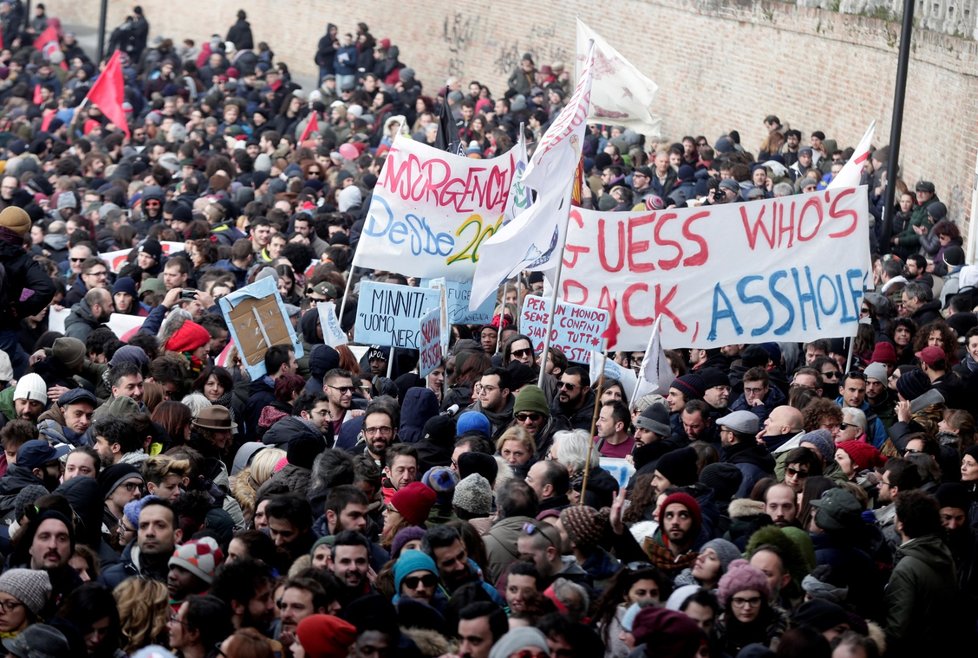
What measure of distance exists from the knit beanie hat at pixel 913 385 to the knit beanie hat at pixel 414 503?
12.9 feet

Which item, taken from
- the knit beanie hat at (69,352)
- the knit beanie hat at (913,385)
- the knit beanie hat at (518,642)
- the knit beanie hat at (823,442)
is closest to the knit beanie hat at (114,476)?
the knit beanie hat at (69,352)

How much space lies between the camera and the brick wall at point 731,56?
19.7 meters

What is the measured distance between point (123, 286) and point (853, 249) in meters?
5.43

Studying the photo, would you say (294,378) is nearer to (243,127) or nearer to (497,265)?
(497,265)

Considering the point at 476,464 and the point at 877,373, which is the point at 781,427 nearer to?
the point at 877,373

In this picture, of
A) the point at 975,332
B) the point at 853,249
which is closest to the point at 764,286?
the point at 853,249

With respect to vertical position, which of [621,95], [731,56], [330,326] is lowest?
[330,326]

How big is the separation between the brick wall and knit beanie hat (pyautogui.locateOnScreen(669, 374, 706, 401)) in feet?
29.3

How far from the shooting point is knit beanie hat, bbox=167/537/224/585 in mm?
7004

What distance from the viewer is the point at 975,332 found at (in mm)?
11609

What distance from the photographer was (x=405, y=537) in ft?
24.0

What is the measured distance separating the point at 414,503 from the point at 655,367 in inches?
122

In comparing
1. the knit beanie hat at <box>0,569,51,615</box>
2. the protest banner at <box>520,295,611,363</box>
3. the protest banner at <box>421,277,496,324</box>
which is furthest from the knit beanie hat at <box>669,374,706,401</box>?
the knit beanie hat at <box>0,569,51,615</box>

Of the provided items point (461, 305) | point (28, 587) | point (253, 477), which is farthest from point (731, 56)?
point (28, 587)
